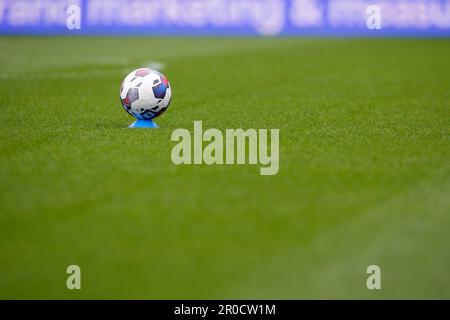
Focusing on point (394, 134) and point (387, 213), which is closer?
point (387, 213)

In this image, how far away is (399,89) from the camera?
17.9 meters

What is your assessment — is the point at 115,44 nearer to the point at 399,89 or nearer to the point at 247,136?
the point at 399,89

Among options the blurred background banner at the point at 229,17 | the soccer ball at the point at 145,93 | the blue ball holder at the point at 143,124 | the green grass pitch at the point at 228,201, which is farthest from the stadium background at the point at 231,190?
the blurred background banner at the point at 229,17

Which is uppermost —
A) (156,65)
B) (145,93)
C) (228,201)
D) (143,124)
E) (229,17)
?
(229,17)

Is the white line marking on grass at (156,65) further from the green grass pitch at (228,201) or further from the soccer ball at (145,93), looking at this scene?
the soccer ball at (145,93)

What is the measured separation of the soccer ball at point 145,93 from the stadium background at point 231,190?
0.38 metres

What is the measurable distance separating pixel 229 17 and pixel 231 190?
24.8 m

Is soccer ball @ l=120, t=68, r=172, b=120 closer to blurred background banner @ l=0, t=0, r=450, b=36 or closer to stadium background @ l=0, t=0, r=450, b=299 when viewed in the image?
stadium background @ l=0, t=0, r=450, b=299

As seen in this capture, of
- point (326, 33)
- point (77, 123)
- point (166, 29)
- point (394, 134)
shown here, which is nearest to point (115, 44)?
point (166, 29)

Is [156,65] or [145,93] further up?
[156,65]

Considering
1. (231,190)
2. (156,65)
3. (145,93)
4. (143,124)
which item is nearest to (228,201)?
(231,190)

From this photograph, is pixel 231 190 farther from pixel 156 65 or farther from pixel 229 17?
pixel 229 17

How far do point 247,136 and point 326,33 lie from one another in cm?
2187

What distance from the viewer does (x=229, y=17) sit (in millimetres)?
32656
